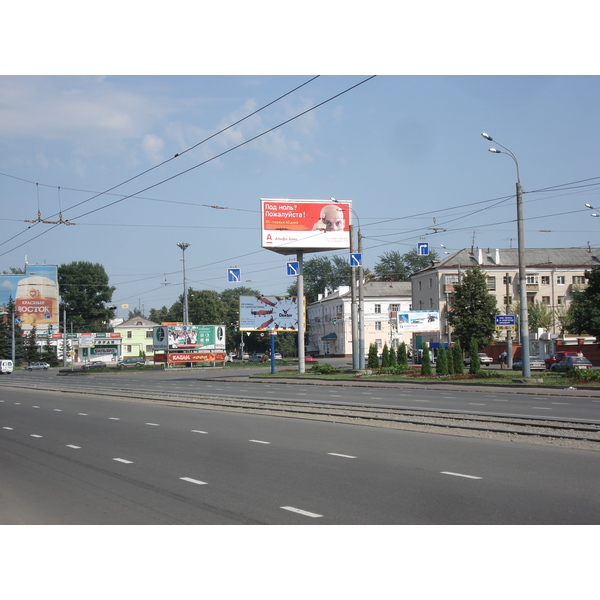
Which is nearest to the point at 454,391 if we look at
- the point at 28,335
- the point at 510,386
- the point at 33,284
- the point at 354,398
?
the point at 510,386

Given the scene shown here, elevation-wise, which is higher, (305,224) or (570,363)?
(305,224)

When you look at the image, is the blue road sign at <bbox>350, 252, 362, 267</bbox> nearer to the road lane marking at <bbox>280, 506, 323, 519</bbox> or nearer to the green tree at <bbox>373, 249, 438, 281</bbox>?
the road lane marking at <bbox>280, 506, 323, 519</bbox>

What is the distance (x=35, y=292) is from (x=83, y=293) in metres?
31.6

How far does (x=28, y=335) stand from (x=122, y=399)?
86.1 m

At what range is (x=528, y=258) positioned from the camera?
7938cm

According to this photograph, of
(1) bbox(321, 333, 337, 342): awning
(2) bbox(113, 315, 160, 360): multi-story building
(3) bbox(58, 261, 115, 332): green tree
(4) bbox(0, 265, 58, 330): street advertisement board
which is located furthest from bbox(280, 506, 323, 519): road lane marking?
(3) bbox(58, 261, 115, 332): green tree

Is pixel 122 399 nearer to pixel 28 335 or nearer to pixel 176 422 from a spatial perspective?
pixel 176 422

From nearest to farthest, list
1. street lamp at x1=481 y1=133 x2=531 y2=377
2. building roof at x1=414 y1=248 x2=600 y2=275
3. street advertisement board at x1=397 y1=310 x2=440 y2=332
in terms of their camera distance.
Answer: street lamp at x1=481 y1=133 x2=531 y2=377
street advertisement board at x1=397 y1=310 x2=440 y2=332
building roof at x1=414 y1=248 x2=600 y2=275

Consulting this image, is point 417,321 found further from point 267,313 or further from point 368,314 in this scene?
point 368,314

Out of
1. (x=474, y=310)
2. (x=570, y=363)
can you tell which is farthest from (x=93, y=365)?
(x=570, y=363)

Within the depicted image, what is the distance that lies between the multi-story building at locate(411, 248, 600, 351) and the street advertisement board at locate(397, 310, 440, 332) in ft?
46.5

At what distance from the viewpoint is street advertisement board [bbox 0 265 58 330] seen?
84.5 m

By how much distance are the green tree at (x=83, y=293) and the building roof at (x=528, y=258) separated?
63.2 meters

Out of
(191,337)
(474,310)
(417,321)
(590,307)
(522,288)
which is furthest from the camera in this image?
(191,337)
